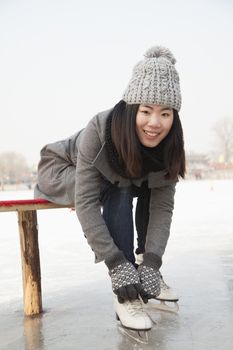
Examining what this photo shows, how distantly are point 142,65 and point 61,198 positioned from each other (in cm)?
75

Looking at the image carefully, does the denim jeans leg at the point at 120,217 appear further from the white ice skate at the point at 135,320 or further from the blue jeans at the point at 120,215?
the white ice skate at the point at 135,320

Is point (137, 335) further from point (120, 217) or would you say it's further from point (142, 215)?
point (142, 215)

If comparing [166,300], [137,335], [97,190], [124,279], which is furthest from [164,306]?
[97,190]

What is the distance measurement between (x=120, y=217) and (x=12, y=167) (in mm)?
83846

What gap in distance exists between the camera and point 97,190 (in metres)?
1.88

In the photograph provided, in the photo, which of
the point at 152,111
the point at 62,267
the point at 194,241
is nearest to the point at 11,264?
the point at 62,267

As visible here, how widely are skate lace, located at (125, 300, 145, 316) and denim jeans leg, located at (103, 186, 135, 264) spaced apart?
187 millimetres

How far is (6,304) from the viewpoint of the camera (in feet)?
7.99

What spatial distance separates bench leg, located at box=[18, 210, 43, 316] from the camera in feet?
7.25

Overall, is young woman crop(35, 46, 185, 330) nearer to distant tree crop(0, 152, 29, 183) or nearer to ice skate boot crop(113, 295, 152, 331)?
ice skate boot crop(113, 295, 152, 331)

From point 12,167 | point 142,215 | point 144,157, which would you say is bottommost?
point 12,167

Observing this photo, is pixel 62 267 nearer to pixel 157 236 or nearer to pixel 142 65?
pixel 157 236

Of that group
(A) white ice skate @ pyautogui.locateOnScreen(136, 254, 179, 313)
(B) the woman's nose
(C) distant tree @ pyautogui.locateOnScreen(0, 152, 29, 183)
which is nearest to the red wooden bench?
(A) white ice skate @ pyautogui.locateOnScreen(136, 254, 179, 313)

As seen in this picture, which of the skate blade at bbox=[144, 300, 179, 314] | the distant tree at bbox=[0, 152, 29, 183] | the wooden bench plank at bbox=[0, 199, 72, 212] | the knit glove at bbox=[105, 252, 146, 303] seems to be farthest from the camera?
the distant tree at bbox=[0, 152, 29, 183]
